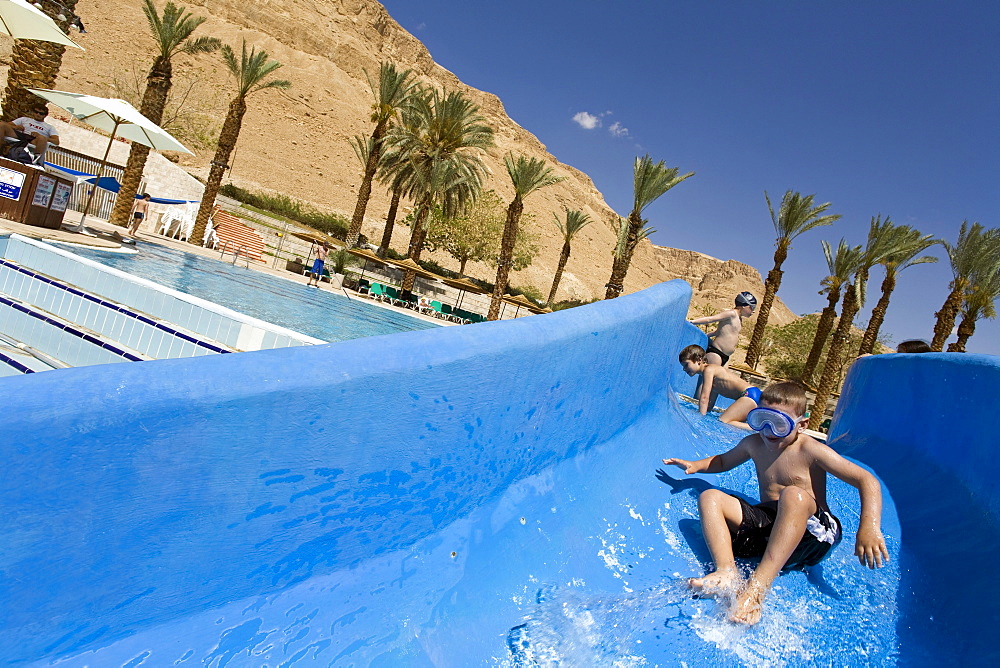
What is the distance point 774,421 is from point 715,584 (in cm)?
72

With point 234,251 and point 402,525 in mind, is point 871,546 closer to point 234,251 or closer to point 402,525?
point 402,525

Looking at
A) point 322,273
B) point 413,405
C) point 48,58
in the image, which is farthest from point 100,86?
point 413,405

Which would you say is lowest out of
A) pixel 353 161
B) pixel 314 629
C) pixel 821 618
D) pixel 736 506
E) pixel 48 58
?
pixel 314 629

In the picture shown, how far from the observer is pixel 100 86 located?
53.3 m

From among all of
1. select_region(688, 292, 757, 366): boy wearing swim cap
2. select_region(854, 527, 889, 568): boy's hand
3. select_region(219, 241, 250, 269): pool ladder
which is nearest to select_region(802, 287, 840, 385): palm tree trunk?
select_region(688, 292, 757, 366): boy wearing swim cap

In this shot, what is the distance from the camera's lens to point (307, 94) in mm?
72000

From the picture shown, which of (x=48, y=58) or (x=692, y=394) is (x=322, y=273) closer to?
(x=48, y=58)

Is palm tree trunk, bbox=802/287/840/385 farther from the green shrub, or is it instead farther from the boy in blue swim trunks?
the green shrub

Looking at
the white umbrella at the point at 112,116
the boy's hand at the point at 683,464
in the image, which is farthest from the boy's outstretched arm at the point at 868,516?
the white umbrella at the point at 112,116

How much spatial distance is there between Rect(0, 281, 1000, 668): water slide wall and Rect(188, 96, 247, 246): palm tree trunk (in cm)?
2046

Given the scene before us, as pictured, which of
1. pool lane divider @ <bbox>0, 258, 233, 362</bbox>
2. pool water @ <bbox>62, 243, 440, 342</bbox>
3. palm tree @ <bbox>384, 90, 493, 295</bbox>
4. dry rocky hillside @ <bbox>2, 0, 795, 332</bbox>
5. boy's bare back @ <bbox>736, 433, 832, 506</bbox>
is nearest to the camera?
boy's bare back @ <bbox>736, 433, 832, 506</bbox>

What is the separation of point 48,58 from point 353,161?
2468 inches

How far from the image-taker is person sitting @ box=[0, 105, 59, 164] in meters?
9.24

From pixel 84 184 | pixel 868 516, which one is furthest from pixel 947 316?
pixel 84 184
